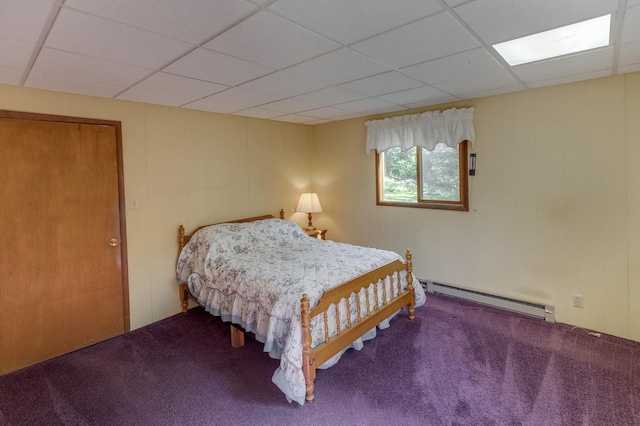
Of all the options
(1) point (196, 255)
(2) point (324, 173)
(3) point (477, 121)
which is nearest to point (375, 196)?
(2) point (324, 173)

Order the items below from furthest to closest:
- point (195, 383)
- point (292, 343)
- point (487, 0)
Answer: point (195, 383), point (292, 343), point (487, 0)

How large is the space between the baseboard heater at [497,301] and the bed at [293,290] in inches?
25.9

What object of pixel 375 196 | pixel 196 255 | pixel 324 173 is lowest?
pixel 196 255

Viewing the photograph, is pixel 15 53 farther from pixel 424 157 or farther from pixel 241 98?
pixel 424 157

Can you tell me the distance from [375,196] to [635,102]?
8.61ft

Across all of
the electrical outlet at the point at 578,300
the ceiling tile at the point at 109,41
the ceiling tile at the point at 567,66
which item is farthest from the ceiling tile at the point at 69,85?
the electrical outlet at the point at 578,300

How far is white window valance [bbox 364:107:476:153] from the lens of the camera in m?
3.55

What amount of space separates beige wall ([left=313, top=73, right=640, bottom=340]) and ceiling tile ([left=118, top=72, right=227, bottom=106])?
2414 millimetres

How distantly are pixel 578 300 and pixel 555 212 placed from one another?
2.74ft

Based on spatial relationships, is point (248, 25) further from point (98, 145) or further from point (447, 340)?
point (447, 340)

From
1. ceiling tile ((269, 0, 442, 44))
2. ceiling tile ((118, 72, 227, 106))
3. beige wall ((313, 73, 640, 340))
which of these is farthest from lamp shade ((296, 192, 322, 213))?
ceiling tile ((269, 0, 442, 44))

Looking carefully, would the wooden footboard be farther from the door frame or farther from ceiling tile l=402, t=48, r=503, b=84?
the door frame

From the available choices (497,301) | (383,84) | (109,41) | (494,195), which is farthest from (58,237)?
(497,301)

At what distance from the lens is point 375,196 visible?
4.45m
